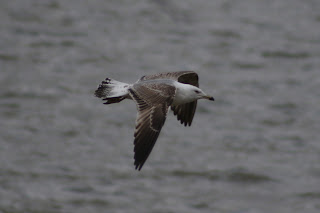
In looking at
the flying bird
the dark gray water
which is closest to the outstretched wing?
the flying bird

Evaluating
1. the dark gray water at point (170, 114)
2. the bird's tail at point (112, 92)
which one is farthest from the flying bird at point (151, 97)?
the dark gray water at point (170, 114)

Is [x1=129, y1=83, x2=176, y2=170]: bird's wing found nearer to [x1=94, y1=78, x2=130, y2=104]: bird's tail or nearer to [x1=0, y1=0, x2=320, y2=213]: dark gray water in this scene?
[x1=94, y1=78, x2=130, y2=104]: bird's tail

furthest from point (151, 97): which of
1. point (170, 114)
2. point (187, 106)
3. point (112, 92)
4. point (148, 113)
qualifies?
point (170, 114)

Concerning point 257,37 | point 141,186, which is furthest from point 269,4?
point 141,186

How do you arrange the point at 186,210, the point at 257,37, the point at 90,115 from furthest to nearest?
the point at 257,37 < the point at 90,115 < the point at 186,210

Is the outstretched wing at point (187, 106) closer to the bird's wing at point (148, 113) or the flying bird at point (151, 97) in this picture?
the flying bird at point (151, 97)

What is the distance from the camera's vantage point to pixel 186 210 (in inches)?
555

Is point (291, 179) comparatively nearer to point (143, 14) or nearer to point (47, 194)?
point (47, 194)

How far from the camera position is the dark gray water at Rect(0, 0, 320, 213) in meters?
14.5

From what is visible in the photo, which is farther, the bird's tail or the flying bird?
the bird's tail

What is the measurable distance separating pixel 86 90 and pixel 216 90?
307 centimetres

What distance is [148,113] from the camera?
7914 mm

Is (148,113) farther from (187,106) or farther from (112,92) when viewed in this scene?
(187,106)

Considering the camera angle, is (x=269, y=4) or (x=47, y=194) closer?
(x=47, y=194)
